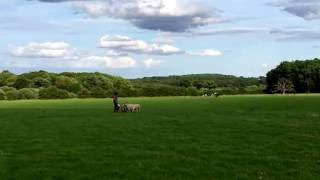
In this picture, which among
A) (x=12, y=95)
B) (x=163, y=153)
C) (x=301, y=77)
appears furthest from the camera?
(x=301, y=77)

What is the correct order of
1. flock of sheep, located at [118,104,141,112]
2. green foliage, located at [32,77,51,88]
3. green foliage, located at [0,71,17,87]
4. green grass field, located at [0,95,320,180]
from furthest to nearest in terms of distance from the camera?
green foliage, located at [32,77,51,88] < green foliage, located at [0,71,17,87] < flock of sheep, located at [118,104,141,112] < green grass field, located at [0,95,320,180]

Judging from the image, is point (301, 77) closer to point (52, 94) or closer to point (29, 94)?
point (52, 94)

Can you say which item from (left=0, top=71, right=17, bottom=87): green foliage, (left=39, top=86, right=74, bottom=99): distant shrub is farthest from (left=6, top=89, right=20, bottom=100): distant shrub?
(left=0, top=71, right=17, bottom=87): green foliage

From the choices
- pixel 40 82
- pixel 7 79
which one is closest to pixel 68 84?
pixel 40 82

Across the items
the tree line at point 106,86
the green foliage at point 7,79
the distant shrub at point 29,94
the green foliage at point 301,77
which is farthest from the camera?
the green foliage at point 301,77

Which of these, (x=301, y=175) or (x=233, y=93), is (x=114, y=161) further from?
(x=233, y=93)

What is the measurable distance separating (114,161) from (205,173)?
3.67 m

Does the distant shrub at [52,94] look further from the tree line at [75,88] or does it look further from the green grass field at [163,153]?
the green grass field at [163,153]

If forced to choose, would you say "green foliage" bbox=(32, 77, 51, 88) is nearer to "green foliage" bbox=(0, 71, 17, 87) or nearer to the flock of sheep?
"green foliage" bbox=(0, 71, 17, 87)

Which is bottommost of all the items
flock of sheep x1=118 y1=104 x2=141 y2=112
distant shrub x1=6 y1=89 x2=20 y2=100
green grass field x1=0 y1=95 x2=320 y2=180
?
green grass field x1=0 y1=95 x2=320 y2=180

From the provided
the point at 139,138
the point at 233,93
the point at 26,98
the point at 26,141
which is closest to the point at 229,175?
the point at 139,138

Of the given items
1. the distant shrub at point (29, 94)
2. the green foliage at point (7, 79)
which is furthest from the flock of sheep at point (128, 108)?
the green foliage at point (7, 79)

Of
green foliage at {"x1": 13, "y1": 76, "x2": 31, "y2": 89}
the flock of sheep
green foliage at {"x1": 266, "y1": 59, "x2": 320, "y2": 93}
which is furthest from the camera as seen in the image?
green foliage at {"x1": 266, "y1": 59, "x2": 320, "y2": 93}

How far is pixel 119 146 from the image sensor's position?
76.1 feet
